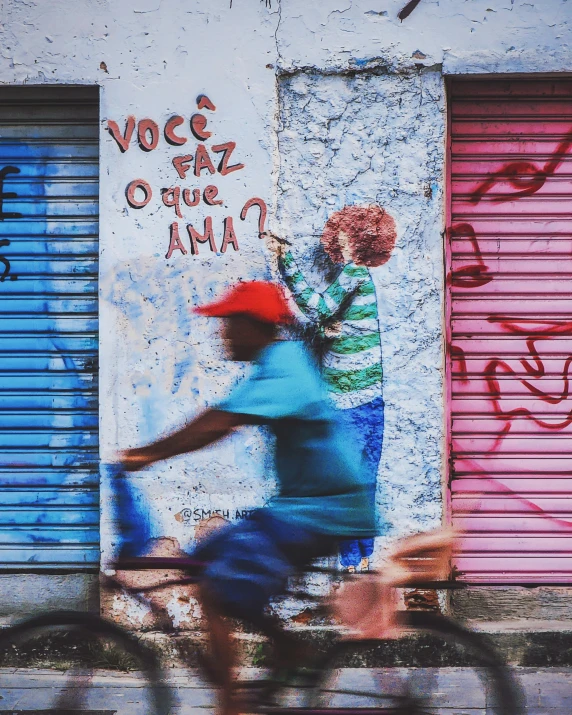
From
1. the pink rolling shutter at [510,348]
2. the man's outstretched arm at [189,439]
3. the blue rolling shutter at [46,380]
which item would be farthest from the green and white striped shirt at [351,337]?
the blue rolling shutter at [46,380]

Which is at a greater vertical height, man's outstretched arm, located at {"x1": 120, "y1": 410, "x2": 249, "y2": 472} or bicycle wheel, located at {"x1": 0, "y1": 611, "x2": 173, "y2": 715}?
man's outstretched arm, located at {"x1": 120, "y1": 410, "x2": 249, "y2": 472}

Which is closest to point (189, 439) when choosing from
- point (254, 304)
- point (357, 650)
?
point (254, 304)

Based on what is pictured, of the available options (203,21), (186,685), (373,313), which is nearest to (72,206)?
(203,21)

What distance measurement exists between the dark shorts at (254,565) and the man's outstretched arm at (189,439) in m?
0.49

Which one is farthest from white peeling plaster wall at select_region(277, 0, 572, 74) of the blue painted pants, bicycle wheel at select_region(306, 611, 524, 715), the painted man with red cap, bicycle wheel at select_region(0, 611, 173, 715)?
bicycle wheel at select_region(0, 611, 173, 715)

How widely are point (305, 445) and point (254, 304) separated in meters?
0.85

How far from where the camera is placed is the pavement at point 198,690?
3096 millimetres

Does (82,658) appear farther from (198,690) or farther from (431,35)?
(431,35)

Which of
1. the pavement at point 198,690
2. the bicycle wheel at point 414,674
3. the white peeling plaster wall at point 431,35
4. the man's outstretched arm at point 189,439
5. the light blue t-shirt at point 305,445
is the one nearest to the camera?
the bicycle wheel at point 414,674

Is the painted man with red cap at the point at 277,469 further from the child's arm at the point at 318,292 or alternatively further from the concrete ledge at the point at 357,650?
the concrete ledge at the point at 357,650

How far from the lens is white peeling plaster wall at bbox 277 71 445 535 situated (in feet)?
13.6

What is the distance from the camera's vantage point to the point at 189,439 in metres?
3.55

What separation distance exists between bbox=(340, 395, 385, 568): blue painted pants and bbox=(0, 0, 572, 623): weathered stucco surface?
5cm

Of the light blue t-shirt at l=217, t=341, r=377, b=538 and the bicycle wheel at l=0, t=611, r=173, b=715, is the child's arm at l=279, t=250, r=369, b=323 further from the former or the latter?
the bicycle wheel at l=0, t=611, r=173, b=715
